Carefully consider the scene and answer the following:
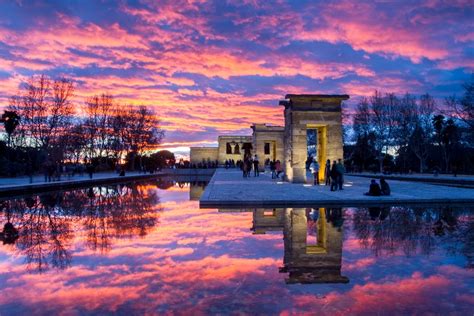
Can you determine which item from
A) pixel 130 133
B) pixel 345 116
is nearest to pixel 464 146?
pixel 345 116

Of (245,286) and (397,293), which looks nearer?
(397,293)

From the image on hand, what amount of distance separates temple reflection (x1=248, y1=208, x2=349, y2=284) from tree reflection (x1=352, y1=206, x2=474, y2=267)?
65cm

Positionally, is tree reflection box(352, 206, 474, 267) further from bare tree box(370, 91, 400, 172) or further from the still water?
bare tree box(370, 91, 400, 172)

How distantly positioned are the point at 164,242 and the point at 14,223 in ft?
18.3

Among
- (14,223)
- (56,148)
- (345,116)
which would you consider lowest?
(14,223)

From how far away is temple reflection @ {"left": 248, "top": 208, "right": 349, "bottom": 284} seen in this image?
18.3 feet

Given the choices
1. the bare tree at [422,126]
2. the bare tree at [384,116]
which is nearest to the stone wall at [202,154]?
the bare tree at [384,116]

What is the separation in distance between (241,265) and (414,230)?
4.86 m

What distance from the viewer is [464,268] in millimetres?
5801

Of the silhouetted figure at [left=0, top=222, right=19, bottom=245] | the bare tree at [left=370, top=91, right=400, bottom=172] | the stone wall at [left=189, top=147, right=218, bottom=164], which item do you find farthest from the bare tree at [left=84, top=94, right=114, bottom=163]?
the silhouetted figure at [left=0, top=222, right=19, bottom=245]

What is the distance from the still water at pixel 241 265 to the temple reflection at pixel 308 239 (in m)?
0.03

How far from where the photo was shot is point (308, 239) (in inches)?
311

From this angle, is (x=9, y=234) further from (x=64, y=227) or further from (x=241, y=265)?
(x=241, y=265)

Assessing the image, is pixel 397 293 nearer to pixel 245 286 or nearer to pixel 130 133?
pixel 245 286
